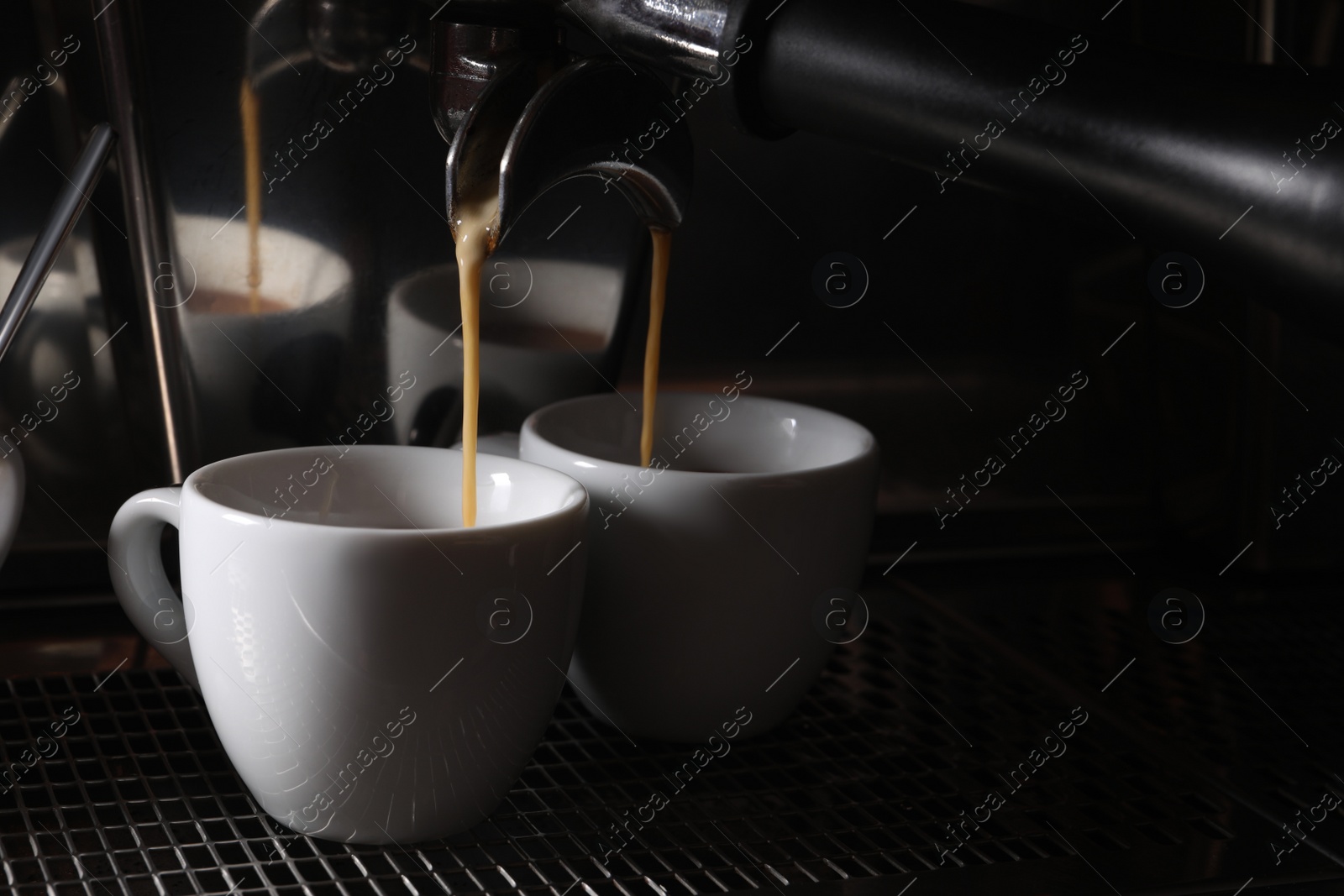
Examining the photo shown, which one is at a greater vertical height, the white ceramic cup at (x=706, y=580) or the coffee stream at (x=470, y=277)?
the coffee stream at (x=470, y=277)

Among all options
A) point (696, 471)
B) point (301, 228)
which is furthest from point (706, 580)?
point (301, 228)

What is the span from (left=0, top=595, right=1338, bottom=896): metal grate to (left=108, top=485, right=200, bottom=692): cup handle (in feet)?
0.09

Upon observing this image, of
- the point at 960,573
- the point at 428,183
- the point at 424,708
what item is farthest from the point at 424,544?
the point at 960,573

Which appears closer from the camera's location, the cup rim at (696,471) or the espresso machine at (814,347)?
the espresso machine at (814,347)

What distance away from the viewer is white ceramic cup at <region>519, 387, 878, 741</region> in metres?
0.37

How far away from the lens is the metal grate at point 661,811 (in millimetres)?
304

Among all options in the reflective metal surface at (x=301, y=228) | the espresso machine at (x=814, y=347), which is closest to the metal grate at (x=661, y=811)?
the espresso machine at (x=814, y=347)

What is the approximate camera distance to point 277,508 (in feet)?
1.20

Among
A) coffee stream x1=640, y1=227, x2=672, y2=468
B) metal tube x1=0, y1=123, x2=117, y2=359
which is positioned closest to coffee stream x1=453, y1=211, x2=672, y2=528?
coffee stream x1=640, y1=227, x2=672, y2=468

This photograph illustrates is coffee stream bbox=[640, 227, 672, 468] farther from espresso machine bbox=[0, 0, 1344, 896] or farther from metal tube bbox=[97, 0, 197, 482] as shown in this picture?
metal tube bbox=[97, 0, 197, 482]

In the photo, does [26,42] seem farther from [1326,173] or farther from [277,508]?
[1326,173]

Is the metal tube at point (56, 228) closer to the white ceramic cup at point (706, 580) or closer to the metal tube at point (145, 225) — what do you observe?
the metal tube at point (145, 225)

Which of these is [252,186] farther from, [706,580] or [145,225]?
[706,580]

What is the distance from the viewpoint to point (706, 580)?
1.22 feet
